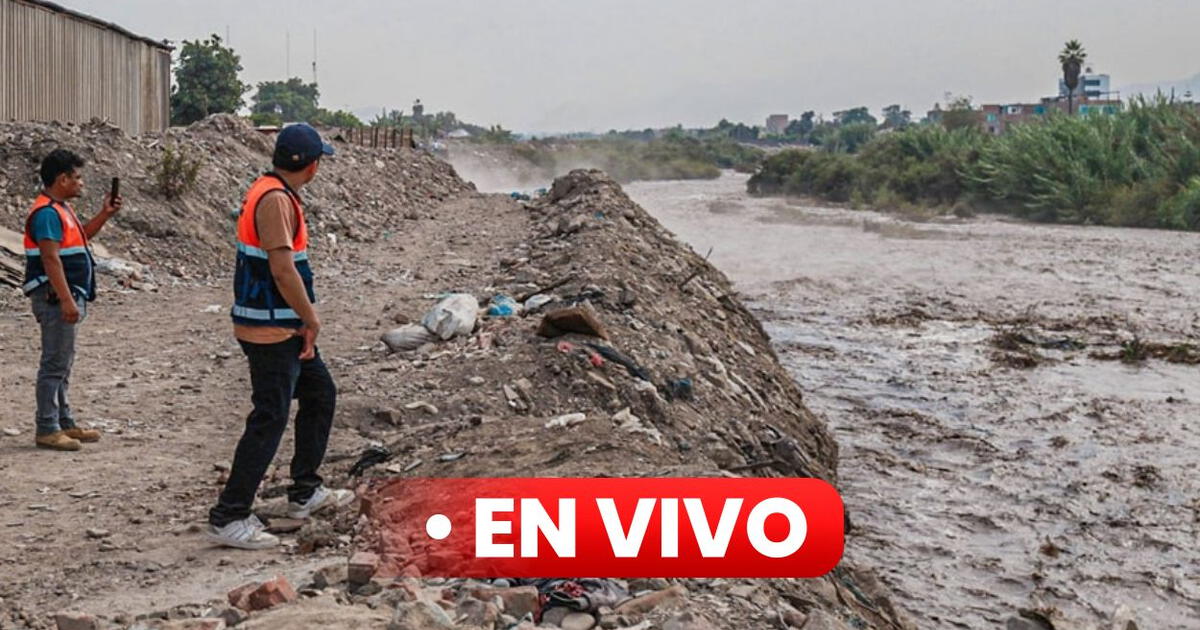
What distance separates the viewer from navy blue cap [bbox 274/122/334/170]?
14.8 ft

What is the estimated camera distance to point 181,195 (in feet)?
48.8

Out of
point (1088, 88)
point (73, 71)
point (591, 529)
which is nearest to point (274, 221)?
point (591, 529)

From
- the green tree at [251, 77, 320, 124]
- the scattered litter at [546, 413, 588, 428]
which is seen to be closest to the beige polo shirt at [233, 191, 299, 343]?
the scattered litter at [546, 413, 588, 428]

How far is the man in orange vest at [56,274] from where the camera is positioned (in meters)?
5.77

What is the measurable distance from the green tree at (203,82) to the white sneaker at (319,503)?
3090 centimetres

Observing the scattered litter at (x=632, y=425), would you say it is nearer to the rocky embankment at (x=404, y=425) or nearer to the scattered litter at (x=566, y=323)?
the rocky embankment at (x=404, y=425)

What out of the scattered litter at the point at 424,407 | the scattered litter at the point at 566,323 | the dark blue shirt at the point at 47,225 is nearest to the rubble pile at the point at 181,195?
the scattered litter at the point at 566,323

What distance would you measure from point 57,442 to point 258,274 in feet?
7.43

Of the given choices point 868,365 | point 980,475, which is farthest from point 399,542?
point 868,365

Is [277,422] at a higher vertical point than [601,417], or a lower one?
higher

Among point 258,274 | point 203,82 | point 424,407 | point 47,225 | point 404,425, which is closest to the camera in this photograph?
point 258,274

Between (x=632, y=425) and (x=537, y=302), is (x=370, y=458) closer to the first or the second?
(x=632, y=425)

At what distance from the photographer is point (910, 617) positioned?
7184 millimetres

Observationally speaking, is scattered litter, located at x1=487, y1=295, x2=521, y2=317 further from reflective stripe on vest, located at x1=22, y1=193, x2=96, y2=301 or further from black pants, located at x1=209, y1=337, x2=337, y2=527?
black pants, located at x1=209, y1=337, x2=337, y2=527
